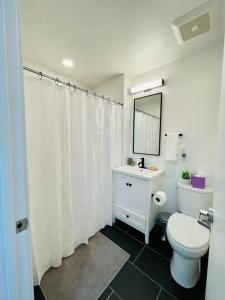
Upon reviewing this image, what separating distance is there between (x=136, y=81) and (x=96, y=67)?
2.19 feet

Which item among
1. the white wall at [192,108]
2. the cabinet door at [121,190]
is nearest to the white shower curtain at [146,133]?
the white wall at [192,108]

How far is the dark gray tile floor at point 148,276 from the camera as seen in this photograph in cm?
113

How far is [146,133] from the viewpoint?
2.11 meters

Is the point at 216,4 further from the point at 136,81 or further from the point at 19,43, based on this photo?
the point at 19,43

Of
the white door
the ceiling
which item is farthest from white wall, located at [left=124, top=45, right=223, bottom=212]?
the white door

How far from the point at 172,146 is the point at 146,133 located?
0.47 meters

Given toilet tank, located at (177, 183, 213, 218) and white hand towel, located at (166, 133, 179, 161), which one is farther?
white hand towel, located at (166, 133, 179, 161)

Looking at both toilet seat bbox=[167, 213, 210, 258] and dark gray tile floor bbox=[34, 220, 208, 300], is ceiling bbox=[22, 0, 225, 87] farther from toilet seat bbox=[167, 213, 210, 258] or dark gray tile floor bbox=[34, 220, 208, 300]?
dark gray tile floor bbox=[34, 220, 208, 300]

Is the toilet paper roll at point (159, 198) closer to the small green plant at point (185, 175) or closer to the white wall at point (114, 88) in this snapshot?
the small green plant at point (185, 175)

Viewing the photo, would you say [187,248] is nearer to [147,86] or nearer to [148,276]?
[148,276]

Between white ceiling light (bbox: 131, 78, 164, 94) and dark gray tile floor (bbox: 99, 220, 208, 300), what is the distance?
204 centimetres

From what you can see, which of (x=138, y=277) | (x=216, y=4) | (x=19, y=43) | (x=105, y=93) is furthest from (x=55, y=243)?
(x=216, y=4)

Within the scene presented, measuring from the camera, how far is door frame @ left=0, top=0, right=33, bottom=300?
455 millimetres

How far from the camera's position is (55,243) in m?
1.33
